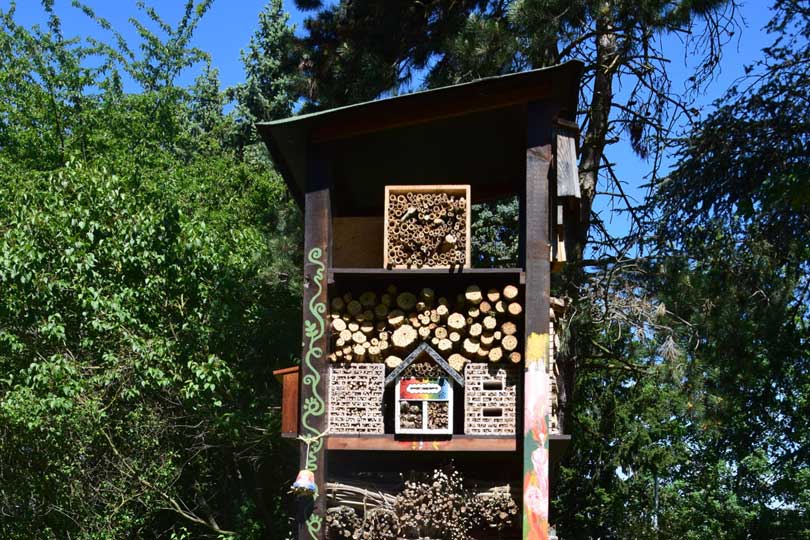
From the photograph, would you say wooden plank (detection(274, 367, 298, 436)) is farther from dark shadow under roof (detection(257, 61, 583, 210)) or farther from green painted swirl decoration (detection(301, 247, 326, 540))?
dark shadow under roof (detection(257, 61, 583, 210))

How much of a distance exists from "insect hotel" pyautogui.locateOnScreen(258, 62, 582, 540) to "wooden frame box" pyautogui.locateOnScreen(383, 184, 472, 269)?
0.01 metres

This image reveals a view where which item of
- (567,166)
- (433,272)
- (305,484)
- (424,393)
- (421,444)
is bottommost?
(305,484)

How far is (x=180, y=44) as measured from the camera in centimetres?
2523

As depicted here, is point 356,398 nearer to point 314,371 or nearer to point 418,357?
point 314,371

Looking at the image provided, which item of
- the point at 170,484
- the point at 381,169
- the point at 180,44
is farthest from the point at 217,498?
the point at 180,44

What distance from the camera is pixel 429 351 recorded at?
36.3ft

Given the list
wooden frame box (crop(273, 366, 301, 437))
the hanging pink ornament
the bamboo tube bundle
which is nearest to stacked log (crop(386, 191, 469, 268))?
wooden frame box (crop(273, 366, 301, 437))

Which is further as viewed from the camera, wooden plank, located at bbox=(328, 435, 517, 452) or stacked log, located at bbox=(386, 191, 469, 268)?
stacked log, located at bbox=(386, 191, 469, 268)

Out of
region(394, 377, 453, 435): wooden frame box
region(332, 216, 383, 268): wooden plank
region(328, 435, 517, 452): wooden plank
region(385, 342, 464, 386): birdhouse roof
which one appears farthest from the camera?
region(332, 216, 383, 268): wooden plank

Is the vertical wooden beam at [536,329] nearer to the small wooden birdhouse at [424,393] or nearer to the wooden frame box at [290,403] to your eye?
the small wooden birdhouse at [424,393]

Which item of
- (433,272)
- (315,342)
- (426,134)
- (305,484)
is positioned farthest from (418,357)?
(426,134)

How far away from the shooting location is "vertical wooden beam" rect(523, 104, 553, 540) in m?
10.5

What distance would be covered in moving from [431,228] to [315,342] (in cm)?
154

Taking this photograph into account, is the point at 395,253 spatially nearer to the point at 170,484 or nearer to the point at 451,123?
the point at 451,123
